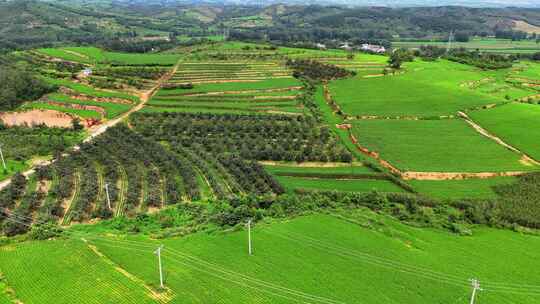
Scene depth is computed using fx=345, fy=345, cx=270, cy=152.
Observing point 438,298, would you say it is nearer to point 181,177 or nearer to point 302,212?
point 302,212

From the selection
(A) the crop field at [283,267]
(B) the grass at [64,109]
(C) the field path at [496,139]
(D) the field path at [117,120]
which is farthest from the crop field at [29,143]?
(C) the field path at [496,139]

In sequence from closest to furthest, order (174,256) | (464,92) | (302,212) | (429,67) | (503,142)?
(174,256), (302,212), (503,142), (464,92), (429,67)

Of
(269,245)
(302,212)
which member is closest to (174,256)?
(269,245)

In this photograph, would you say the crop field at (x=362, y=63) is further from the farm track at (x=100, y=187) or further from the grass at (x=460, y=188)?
the farm track at (x=100, y=187)

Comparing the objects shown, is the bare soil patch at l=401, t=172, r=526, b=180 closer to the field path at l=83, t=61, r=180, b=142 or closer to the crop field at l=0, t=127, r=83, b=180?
the field path at l=83, t=61, r=180, b=142

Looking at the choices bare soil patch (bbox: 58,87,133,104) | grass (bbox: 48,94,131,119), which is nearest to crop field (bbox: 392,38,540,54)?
bare soil patch (bbox: 58,87,133,104)

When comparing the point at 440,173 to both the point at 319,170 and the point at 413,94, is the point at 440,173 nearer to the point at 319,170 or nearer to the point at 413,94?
the point at 319,170
